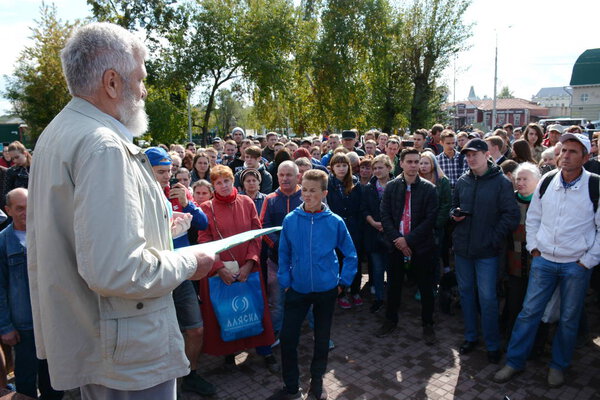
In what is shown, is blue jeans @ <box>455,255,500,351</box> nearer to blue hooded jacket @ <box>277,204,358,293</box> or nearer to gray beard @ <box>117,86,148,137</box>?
blue hooded jacket @ <box>277,204,358,293</box>

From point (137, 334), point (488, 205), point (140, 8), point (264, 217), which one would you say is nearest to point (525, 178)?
point (488, 205)

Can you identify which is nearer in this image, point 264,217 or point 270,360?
point 270,360

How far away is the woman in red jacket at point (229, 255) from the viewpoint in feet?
14.1

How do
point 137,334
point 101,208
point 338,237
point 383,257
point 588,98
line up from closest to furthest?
point 101,208
point 137,334
point 338,237
point 383,257
point 588,98

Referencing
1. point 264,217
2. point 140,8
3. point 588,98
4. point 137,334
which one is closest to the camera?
point 137,334

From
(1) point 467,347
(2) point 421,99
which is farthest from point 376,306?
(2) point 421,99

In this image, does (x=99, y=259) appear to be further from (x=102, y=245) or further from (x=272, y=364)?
(x=272, y=364)

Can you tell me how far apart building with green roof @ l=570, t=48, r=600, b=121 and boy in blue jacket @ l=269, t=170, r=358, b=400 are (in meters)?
70.1

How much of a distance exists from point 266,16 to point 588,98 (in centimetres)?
6102

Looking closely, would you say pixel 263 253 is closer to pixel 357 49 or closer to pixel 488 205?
pixel 488 205

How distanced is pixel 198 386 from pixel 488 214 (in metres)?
3.32

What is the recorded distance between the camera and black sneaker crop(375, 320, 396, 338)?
5.01m

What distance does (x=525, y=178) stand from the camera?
14.7 ft

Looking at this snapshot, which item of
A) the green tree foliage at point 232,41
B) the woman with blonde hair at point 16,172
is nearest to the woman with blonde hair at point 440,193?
the woman with blonde hair at point 16,172
